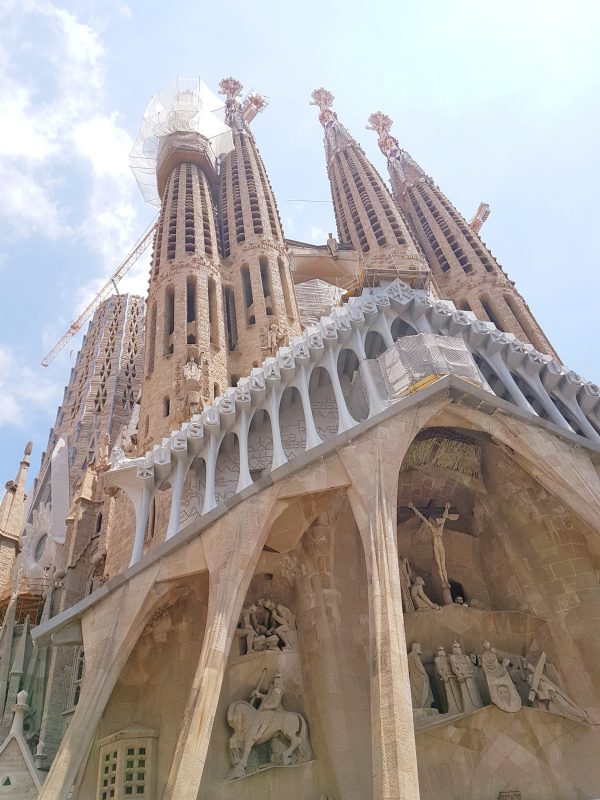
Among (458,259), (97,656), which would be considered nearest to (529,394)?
(97,656)

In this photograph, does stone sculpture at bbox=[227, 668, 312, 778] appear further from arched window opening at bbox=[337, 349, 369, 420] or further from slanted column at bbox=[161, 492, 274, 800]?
arched window opening at bbox=[337, 349, 369, 420]

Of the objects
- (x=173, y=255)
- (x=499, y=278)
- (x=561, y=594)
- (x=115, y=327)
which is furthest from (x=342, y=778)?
(x=115, y=327)

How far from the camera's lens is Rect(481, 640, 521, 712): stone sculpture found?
10.7 m

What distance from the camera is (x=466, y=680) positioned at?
1103cm

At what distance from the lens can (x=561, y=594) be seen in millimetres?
11977

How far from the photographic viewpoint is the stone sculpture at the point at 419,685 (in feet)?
35.0

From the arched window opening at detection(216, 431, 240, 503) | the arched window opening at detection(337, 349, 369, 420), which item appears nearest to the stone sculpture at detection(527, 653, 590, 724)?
the arched window opening at detection(337, 349, 369, 420)

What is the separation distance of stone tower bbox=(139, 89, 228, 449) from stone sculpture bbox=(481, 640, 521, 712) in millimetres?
7374

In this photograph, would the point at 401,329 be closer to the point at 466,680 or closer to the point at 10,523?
the point at 466,680

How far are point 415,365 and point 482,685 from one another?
17.8 feet

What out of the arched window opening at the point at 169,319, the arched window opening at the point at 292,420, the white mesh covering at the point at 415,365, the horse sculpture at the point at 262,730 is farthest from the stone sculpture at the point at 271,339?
the horse sculpture at the point at 262,730

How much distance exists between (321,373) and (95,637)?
631 centimetres

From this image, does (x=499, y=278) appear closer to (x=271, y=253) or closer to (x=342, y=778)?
(x=271, y=253)

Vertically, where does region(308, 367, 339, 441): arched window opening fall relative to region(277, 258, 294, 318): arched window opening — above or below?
below
